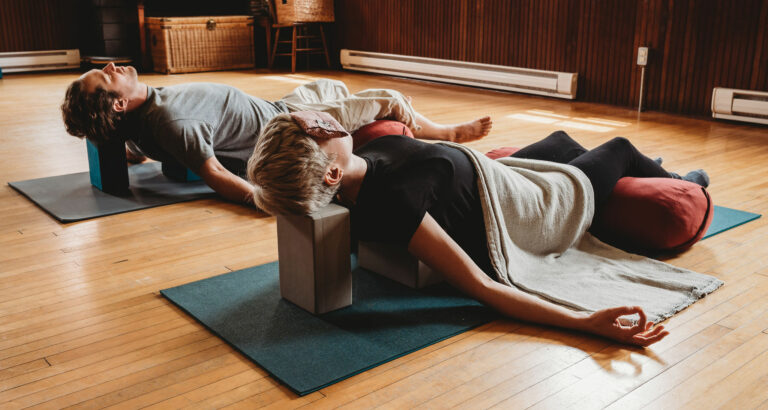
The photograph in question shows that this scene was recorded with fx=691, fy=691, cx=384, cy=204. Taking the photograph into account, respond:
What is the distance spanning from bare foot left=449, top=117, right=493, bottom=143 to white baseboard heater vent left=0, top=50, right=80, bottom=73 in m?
5.84

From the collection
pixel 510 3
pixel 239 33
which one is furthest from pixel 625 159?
pixel 239 33

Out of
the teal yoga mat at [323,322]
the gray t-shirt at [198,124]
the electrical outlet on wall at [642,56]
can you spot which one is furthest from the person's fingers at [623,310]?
the electrical outlet on wall at [642,56]

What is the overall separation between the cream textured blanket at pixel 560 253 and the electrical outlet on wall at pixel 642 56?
10.3ft

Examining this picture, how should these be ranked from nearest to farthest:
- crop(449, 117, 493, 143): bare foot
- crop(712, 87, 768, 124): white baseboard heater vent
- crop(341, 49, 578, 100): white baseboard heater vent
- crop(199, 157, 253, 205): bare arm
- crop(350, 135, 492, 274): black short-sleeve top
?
crop(350, 135, 492, 274): black short-sleeve top
crop(199, 157, 253, 205): bare arm
crop(449, 117, 493, 143): bare foot
crop(712, 87, 768, 124): white baseboard heater vent
crop(341, 49, 578, 100): white baseboard heater vent

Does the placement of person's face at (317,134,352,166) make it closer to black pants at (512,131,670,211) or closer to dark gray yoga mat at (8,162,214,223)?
black pants at (512,131,670,211)

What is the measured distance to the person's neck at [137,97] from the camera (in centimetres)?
267

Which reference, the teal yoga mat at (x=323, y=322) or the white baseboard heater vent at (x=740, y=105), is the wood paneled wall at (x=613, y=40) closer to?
the white baseboard heater vent at (x=740, y=105)

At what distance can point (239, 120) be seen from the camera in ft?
9.53

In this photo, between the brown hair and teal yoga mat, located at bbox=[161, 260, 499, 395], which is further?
the brown hair

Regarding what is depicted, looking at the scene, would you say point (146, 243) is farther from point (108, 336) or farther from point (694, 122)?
point (694, 122)

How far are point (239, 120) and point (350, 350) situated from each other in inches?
61.8

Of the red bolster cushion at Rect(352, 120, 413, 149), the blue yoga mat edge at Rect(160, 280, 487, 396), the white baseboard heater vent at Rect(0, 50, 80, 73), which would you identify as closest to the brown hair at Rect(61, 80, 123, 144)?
the red bolster cushion at Rect(352, 120, 413, 149)

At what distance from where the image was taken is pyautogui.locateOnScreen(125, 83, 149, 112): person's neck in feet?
8.77

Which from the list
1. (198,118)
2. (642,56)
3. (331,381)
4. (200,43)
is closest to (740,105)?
(642,56)
